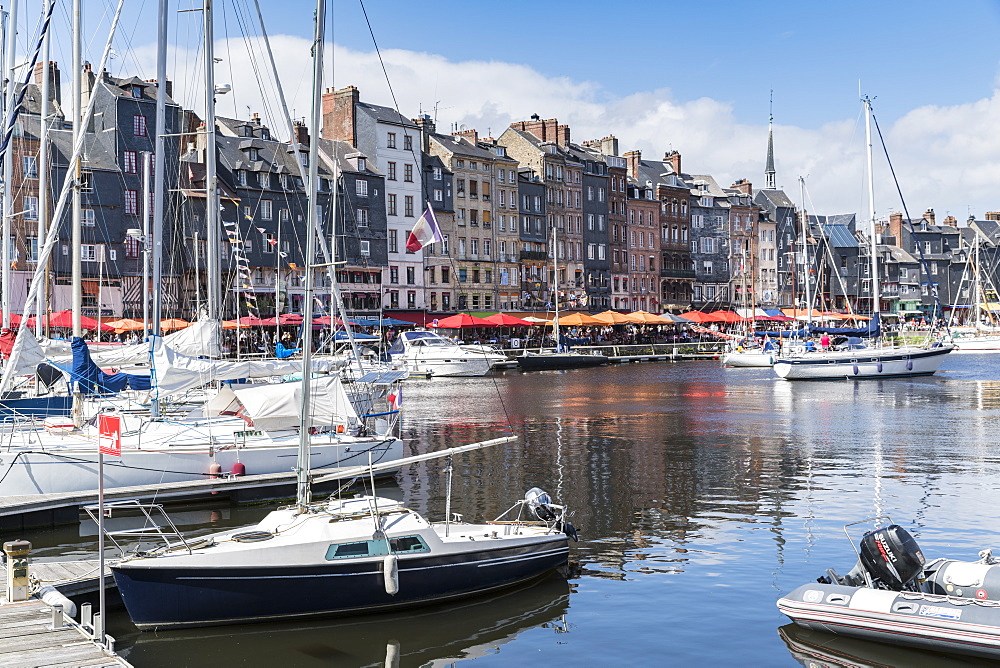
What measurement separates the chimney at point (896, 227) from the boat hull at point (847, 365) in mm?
92185

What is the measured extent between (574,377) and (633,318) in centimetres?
2410

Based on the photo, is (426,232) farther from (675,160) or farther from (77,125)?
(675,160)

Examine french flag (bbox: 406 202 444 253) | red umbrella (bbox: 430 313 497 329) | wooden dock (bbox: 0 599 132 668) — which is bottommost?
wooden dock (bbox: 0 599 132 668)

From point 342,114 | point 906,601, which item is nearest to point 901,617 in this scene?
point 906,601

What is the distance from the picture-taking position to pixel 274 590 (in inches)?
650

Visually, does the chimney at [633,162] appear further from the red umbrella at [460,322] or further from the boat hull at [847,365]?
the boat hull at [847,365]

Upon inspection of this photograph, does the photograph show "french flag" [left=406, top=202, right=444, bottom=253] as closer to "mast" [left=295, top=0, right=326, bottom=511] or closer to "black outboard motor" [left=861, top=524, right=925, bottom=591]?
"mast" [left=295, top=0, right=326, bottom=511]

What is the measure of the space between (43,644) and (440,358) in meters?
62.9

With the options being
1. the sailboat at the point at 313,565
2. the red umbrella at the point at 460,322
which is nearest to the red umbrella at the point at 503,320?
the red umbrella at the point at 460,322

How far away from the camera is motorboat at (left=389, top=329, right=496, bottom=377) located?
76.0 m

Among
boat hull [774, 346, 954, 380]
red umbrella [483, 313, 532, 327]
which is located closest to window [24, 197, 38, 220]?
red umbrella [483, 313, 532, 327]

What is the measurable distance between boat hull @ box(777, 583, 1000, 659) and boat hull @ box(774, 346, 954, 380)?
2167 inches

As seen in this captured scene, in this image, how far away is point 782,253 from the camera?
142m

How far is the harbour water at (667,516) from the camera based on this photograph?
52.5 feet
